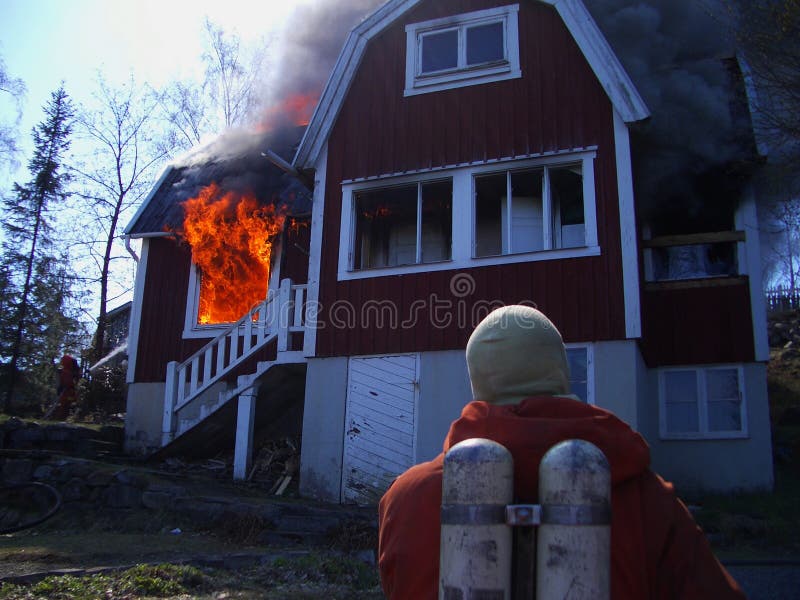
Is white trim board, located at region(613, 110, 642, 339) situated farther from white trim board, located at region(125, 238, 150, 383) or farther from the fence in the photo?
the fence

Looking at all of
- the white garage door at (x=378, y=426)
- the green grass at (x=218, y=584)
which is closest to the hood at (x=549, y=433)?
the green grass at (x=218, y=584)

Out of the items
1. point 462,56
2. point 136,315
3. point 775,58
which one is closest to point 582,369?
point 775,58

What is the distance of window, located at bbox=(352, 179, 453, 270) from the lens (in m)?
12.4

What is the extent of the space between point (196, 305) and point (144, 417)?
2386 mm

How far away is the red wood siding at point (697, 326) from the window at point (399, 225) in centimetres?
336

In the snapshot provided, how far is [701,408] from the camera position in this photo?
1139cm

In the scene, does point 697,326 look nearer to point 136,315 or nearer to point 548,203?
point 548,203

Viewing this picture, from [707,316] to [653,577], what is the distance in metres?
10.4

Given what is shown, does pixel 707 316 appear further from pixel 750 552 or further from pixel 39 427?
pixel 39 427

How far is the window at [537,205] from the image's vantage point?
36.7 feet

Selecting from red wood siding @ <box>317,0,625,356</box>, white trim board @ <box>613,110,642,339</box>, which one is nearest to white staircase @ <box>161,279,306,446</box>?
red wood siding @ <box>317,0,625,356</box>

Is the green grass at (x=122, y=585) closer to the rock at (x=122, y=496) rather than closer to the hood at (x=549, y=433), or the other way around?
the rock at (x=122, y=496)

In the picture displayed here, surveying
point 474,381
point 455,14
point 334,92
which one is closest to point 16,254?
point 334,92

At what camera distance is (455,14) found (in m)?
12.3
